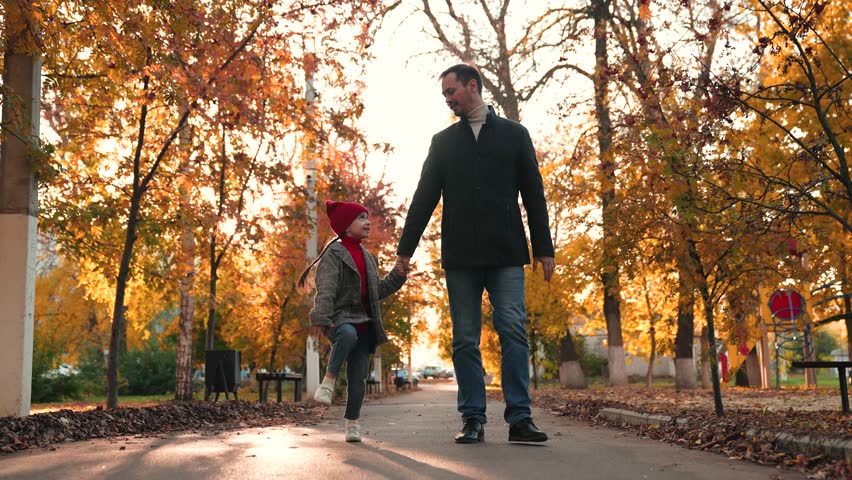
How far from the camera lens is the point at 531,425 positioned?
639cm

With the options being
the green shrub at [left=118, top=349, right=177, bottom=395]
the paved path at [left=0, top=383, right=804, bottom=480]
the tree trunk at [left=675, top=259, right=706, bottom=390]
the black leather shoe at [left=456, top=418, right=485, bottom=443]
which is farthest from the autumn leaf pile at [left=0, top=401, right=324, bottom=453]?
the green shrub at [left=118, top=349, right=177, bottom=395]

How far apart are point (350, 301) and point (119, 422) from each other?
3372 mm

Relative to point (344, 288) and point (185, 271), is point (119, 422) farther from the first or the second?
point (185, 271)

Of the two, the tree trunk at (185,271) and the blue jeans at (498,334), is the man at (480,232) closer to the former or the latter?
the blue jeans at (498,334)

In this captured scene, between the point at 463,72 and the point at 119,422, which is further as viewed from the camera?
the point at 119,422

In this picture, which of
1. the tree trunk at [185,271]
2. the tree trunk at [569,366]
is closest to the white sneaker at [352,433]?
the tree trunk at [185,271]

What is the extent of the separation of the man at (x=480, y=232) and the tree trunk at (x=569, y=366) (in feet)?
94.6

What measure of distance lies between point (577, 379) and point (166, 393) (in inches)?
664

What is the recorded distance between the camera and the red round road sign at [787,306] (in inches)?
1057

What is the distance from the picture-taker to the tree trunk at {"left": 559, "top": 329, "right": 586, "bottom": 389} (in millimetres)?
35188

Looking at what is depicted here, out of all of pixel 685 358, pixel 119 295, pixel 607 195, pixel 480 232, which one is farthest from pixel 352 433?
pixel 685 358

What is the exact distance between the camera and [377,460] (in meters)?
5.66

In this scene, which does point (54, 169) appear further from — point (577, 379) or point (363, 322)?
point (577, 379)

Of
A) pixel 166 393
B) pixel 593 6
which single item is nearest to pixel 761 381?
pixel 593 6
